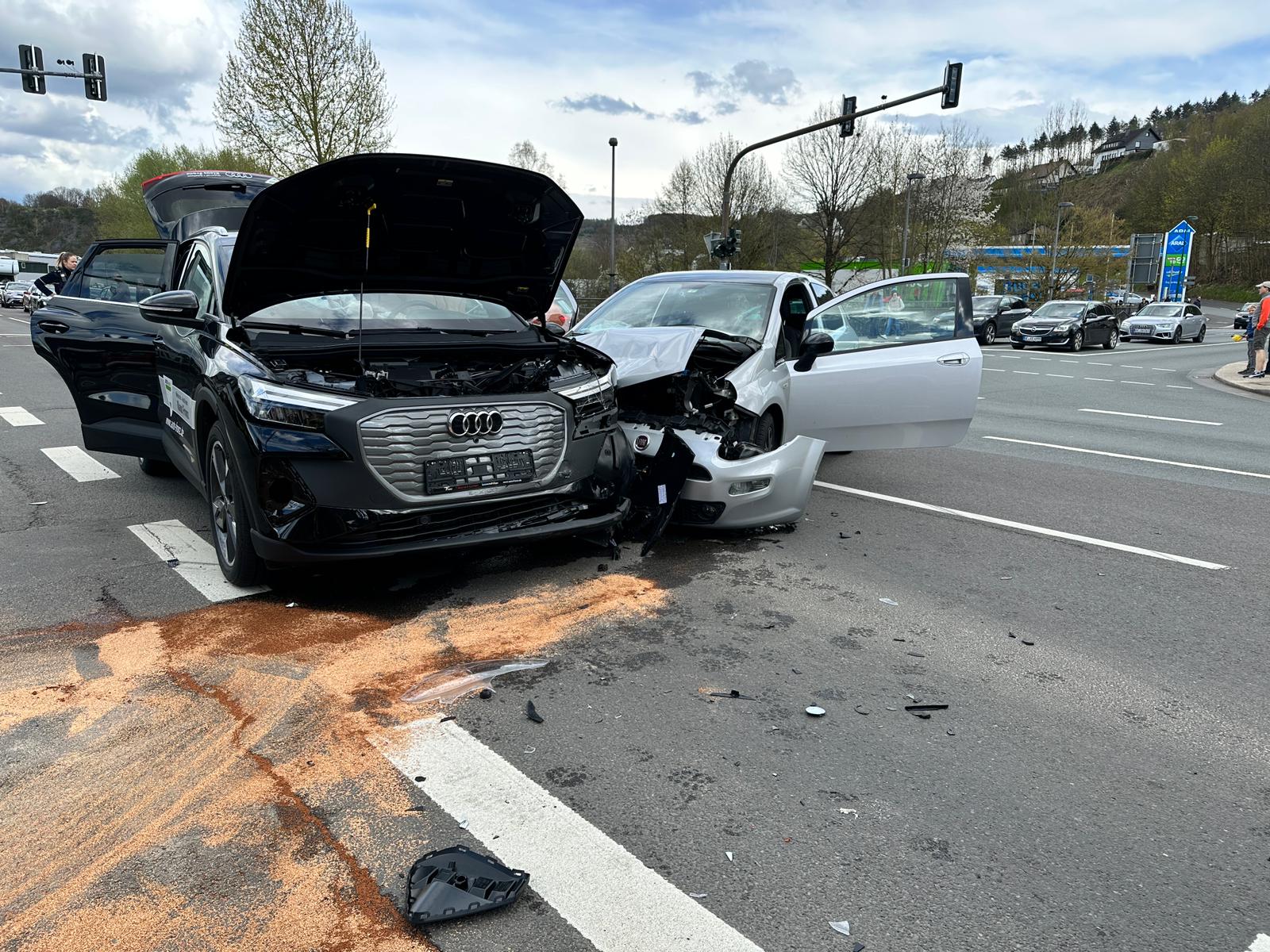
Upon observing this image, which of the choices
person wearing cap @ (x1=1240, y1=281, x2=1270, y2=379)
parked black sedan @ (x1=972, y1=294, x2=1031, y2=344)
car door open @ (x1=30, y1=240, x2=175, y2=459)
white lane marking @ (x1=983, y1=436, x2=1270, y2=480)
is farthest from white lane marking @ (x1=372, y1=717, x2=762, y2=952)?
parked black sedan @ (x1=972, y1=294, x2=1031, y2=344)

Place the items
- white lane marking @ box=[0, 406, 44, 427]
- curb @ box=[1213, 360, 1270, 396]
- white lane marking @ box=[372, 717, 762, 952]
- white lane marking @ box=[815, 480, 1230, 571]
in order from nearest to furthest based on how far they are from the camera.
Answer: white lane marking @ box=[372, 717, 762, 952], white lane marking @ box=[815, 480, 1230, 571], white lane marking @ box=[0, 406, 44, 427], curb @ box=[1213, 360, 1270, 396]

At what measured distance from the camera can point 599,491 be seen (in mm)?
4766

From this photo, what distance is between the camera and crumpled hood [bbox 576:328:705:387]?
577 cm

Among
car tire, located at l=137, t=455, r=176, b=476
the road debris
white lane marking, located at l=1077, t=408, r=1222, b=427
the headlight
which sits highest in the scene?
the headlight

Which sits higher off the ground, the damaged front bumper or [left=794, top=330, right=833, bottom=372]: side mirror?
[left=794, top=330, right=833, bottom=372]: side mirror

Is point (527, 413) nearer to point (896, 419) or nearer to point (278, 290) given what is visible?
point (278, 290)

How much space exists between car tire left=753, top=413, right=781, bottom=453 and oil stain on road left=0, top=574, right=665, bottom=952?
7.38 ft

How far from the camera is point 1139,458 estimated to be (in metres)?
9.24

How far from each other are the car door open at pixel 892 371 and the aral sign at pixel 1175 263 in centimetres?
4670

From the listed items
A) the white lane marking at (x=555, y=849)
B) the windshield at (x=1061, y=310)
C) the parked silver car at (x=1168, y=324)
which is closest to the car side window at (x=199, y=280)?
the white lane marking at (x=555, y=849)

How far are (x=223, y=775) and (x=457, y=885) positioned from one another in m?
1.02

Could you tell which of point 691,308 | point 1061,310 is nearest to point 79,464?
point 691,308

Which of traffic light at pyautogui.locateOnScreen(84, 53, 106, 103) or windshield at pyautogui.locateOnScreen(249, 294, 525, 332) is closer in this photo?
windshield at pyautogui.locateOnScreen(249, 294, 525, 332)

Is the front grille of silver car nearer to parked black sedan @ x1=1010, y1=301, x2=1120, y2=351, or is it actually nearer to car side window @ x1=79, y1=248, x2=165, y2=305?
car side window @ x1=79, y1=248, x2=165, y2=305
